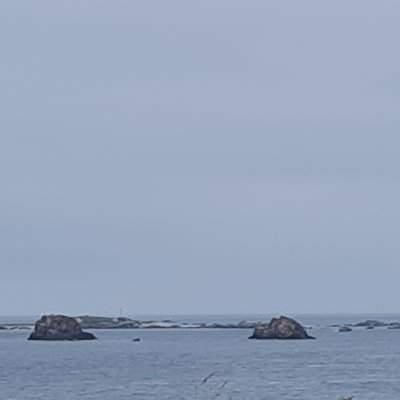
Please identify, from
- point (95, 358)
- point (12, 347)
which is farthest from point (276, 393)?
point (12, 347)

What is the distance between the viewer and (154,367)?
130375 mm

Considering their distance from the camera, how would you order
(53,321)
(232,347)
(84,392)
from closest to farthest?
1. (84,392)
2. (232,347)
3. (53,321)

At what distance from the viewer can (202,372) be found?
119 meters


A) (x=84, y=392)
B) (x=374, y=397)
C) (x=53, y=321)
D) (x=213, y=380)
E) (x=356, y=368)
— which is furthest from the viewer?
(x=53, y=321)

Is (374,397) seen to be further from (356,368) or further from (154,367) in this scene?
(154,367)

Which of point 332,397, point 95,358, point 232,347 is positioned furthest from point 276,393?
point 232,347

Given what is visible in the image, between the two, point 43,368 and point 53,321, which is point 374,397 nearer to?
point 43,368

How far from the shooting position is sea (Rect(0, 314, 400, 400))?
9225 cm

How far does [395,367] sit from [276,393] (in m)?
38.6

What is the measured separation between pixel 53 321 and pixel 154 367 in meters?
71.7

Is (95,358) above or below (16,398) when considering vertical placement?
above

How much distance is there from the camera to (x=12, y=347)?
195 metres

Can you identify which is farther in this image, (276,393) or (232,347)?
(232,347)

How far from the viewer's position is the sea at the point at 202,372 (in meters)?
92.2
